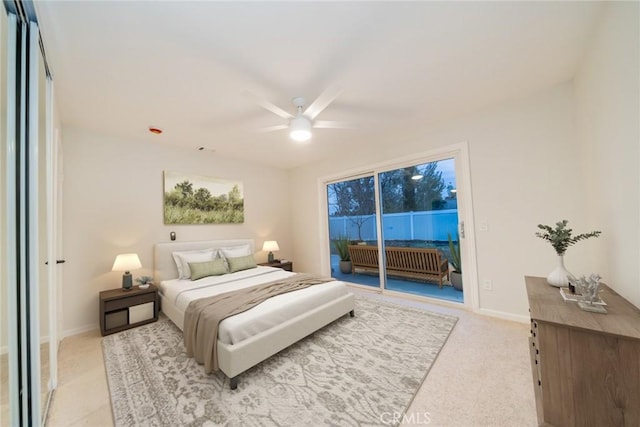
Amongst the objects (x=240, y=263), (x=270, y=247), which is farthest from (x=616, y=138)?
(x=270, y=247)

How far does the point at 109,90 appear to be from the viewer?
2223 millimetres

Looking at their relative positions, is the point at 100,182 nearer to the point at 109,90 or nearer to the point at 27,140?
the point at 109,90

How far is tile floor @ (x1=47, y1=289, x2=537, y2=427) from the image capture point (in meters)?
1.46

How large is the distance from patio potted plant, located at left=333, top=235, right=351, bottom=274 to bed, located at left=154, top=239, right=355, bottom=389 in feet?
4.95

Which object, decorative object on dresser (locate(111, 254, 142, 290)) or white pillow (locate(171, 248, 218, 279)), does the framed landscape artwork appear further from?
decorative object on dresser (locate(111, 254, 142, 290))

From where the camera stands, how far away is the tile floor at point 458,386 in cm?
146

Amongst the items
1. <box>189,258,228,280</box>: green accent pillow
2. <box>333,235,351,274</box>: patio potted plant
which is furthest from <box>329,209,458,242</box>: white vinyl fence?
<box>189,258,228,280</box>: green accent pillow

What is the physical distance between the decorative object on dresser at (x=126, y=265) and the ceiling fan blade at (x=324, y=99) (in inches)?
110

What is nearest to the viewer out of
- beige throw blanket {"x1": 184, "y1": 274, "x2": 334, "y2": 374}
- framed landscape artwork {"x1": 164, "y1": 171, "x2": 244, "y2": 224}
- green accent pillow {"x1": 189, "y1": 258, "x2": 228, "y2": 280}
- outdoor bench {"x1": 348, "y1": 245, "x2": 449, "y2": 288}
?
beige throw blanket {"x1": 184, "y1": 274, "x2": 334, "y2": 374}

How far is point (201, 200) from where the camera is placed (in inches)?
157

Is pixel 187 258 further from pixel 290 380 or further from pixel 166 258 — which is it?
pixel 290 380

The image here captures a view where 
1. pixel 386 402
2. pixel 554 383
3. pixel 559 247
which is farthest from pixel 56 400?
pixel 559 247

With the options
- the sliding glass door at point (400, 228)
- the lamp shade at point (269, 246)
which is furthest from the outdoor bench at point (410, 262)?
the lamp shade at point (269, 246)

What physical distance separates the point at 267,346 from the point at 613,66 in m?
3.22
